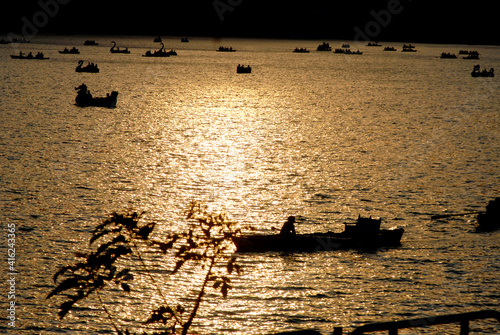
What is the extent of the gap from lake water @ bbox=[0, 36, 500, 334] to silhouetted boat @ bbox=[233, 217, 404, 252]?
734 mm

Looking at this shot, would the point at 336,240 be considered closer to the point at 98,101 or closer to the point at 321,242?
the point at 321,242

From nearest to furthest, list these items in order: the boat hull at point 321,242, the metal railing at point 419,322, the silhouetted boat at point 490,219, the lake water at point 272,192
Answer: the metal railing at point 419,322 → the lake water at point 272,192 → the boat hull at point 321,242 → the silhouetted boat at point 490,219

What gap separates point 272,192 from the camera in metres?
53.3

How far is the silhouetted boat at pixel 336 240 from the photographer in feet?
123

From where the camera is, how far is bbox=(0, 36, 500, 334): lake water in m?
30.0

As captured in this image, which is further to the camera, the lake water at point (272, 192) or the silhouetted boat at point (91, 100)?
the silhouetted boat at point (91, 100)

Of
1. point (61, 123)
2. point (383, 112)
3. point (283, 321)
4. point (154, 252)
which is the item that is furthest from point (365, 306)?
point (383, 112)

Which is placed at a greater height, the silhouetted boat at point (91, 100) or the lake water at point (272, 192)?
the silhouetted boat at point (91, 100)

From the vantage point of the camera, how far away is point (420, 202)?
50.5 meters

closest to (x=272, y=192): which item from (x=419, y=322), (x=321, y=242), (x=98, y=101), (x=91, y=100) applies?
(x=321, y=242)

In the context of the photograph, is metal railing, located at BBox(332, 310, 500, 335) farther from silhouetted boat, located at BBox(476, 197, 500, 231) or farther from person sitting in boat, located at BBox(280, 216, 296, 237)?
silhouetted boat, located at BBox(476, 197, 500, 231)

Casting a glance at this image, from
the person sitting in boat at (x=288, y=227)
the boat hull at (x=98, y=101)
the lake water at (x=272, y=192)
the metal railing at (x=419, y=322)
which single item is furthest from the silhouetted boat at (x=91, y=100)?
the metal railing at (x=419, y=322)

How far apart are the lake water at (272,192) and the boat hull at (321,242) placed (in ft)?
2.29

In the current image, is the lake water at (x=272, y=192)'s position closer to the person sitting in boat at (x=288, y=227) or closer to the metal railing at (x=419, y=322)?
the person sitting in boat at (x=288, y=227)
